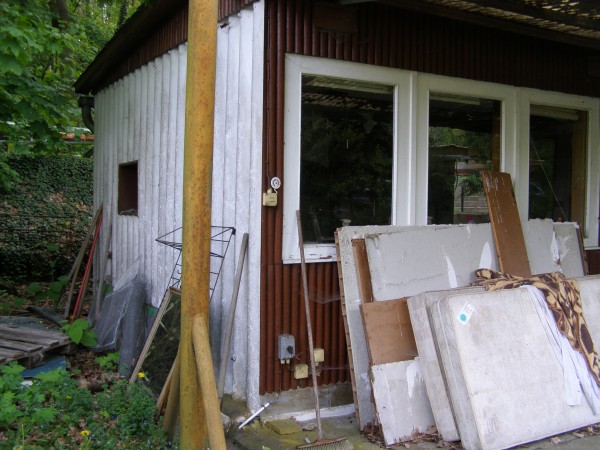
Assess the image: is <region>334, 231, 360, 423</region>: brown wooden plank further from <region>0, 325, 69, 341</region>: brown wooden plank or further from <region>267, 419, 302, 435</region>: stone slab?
<region>0, 325, 69, 341</region>: brown wooden plank

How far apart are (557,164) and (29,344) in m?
5.81

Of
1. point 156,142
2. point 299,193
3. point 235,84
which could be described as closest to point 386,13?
point 235,84

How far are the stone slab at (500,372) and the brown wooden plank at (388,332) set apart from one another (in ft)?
1.27

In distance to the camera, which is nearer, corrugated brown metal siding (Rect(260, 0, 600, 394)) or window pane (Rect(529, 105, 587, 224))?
corrugated brown metal siding (Rect(260, 0, 600, 394))

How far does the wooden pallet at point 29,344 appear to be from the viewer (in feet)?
16.6

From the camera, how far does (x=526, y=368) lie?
398 cm

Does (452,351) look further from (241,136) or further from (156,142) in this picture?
(156,142)

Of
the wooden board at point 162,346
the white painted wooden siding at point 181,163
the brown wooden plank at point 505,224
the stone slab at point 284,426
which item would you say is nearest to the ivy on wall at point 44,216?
the white painted wooden siding at point 181,163

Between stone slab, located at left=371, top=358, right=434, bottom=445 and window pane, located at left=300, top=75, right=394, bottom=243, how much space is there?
1.23 meters

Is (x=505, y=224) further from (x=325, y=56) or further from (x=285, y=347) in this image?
(x=285, y=347)

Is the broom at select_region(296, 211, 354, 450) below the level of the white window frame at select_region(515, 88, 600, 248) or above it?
below

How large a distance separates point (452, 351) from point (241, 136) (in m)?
2.26

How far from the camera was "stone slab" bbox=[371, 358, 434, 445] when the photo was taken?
13.1ft

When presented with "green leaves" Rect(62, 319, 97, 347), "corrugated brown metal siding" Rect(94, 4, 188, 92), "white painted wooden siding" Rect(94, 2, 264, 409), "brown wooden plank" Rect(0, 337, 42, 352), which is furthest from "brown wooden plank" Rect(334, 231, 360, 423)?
"green leaves" Rect(62, 319, 97, 347)
